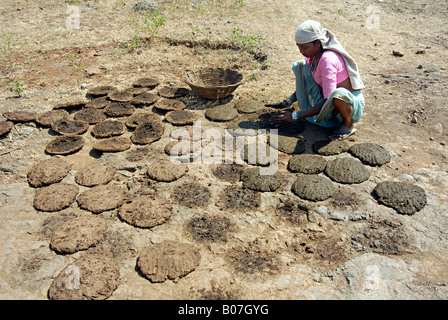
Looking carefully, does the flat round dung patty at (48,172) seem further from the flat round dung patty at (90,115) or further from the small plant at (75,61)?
the small plant at (75,61)

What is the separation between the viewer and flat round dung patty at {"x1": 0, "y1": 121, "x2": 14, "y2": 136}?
385 cm

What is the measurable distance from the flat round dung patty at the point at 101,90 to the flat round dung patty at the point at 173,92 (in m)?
0.72

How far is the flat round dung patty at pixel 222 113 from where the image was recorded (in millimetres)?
4293

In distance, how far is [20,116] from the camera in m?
4.14

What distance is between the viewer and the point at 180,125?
4.18 metres

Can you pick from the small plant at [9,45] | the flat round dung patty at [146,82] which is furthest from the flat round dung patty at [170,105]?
the small plant at [9,45]

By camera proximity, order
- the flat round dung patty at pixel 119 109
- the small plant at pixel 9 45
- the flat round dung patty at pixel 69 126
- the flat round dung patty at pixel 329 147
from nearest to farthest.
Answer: the flat round dung patty at pixel 329 147 < the flat round dung patty at pixel 69 126 < the flat round dung patty at pixel 119 109 < the small plant at pixel 9 45

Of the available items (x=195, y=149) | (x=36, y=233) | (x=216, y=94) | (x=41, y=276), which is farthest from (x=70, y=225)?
(x=216, y=94)

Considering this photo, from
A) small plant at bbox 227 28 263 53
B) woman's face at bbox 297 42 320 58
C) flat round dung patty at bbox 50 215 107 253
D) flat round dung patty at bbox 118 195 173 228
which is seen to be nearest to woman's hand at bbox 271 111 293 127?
woman's face at bbox 297 42 320 58

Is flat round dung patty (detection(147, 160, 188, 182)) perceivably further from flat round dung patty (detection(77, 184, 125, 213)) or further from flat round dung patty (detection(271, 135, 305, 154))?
flat round dung patty (detection(271, 135, 305, 154))

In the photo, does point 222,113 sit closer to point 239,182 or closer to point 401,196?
point 239,182

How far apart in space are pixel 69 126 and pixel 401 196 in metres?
3.68

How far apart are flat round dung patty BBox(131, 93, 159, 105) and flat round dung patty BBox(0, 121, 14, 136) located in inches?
58.0

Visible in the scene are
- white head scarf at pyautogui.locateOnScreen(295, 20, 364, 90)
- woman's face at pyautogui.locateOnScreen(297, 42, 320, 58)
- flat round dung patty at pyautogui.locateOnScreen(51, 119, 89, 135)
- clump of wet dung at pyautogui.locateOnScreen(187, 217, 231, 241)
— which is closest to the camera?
clump of wet dung at pyautogui.locateOnScreen(187, 217, 231, 241)
